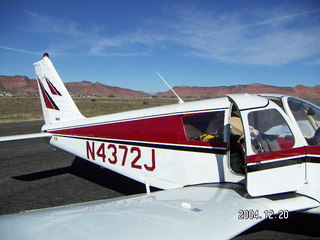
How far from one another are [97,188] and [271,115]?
164 inches

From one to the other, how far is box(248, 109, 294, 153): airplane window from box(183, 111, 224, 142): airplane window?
0.57 m

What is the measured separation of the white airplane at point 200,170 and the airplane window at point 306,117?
16 mm

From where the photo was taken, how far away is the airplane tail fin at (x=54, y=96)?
21.4ft

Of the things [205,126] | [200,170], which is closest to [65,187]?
[200,170]

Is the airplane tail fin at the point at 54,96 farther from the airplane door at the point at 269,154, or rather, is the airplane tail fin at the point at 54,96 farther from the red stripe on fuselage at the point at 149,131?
the airplane door at the point at 269,154

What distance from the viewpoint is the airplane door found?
10.5ft

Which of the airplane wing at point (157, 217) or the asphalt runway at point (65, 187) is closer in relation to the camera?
the airplane wing at point (157, 217)

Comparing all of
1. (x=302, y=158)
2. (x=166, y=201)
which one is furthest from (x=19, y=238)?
(x=302, y=158)

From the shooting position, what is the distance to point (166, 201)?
3361 millimetres

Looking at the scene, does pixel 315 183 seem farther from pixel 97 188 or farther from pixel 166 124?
pixel 97 188

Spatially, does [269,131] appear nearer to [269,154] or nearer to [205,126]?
[269,154]

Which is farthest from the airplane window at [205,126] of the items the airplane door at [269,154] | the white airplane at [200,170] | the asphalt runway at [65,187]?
the asphalt runway at [65,187]

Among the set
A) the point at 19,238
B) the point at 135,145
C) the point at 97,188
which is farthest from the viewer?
the point at 97,188

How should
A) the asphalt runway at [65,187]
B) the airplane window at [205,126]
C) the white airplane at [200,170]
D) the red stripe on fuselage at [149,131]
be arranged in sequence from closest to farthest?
the white airplane at [200,170], the asphalt runway at [65,187], the airplane window at [205,126], the red stripe on fuselage at [149,131]
